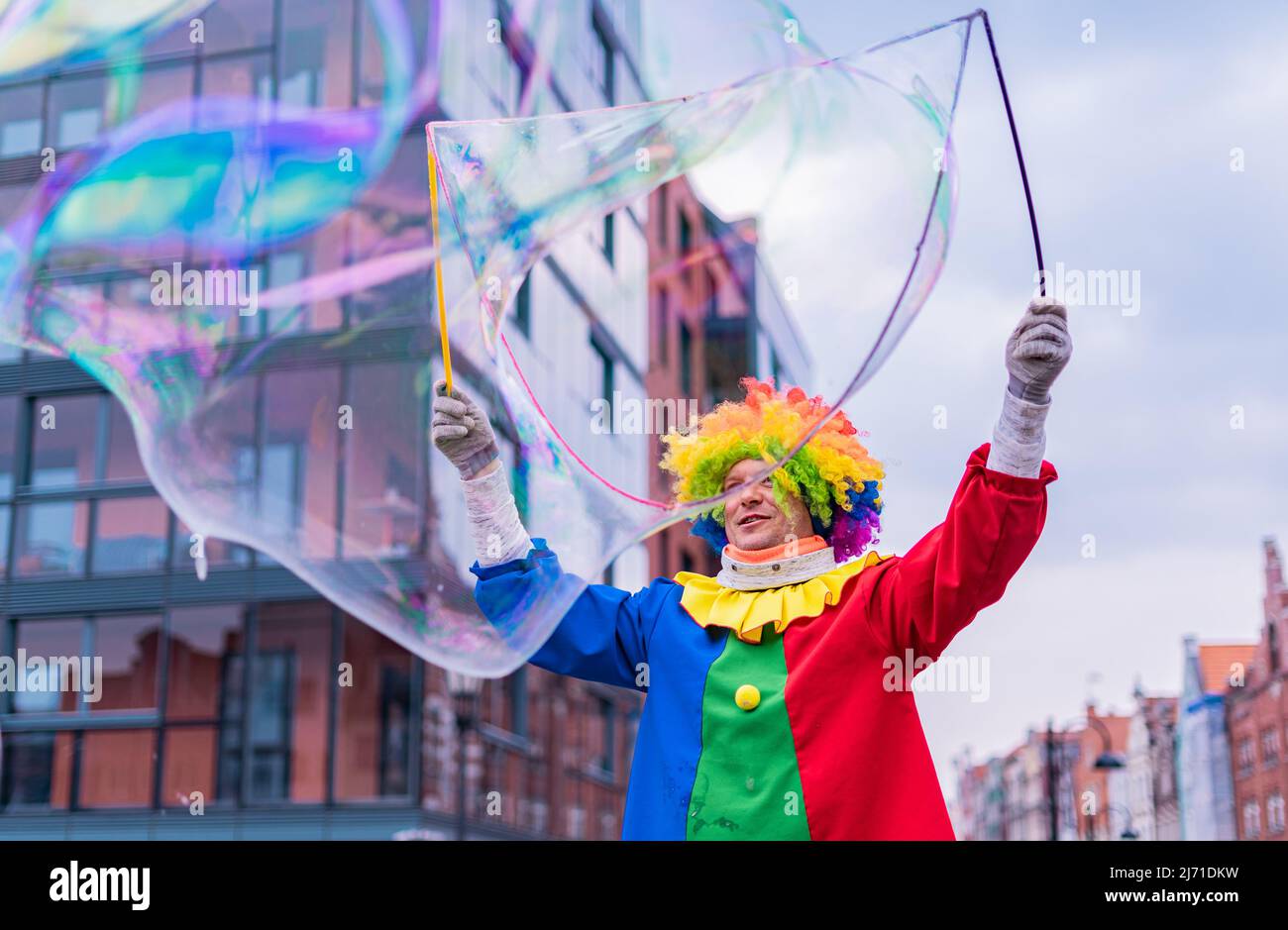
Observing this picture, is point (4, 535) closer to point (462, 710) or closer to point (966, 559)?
point (462, 710)

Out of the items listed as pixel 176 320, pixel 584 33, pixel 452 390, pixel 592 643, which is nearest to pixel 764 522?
pixel 592 643

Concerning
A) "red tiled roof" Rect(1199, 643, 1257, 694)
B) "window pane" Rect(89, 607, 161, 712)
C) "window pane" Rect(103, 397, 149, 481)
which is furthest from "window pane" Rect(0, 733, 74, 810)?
"red tiled roof" Rect(1199, 643, 1257, 694)

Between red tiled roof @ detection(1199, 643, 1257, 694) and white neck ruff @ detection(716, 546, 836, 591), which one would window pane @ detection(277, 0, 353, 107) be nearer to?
white neck ruff @ detection(716, 546, 836, 591)

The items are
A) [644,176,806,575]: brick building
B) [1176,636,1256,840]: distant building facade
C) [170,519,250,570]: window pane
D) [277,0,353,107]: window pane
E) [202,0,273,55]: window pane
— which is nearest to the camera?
[644,176,806,575]: brick building

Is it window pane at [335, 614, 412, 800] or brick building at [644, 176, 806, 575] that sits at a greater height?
brick building at [644, 176, 806, 575]

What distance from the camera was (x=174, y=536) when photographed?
14977mm

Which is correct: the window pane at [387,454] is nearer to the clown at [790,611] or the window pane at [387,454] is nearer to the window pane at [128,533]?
the window pane at [128,533]

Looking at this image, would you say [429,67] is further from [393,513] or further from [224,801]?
[224,801]

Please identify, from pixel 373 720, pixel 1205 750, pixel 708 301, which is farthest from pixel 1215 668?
pixel 708 301

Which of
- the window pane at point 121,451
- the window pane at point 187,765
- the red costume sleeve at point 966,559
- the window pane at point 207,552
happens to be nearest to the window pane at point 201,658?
the window pane at point 187,765

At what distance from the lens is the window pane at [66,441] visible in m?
14.7

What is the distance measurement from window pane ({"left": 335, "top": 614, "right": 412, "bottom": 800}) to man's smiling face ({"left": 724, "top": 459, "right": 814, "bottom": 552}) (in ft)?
37.9

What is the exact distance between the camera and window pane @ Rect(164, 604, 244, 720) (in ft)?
48.8
